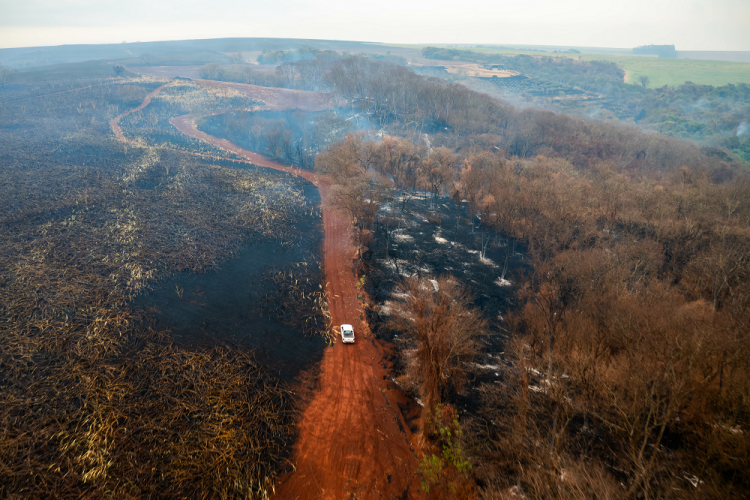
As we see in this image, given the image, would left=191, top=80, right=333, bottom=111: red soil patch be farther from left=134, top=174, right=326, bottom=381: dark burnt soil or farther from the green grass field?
the green grass field

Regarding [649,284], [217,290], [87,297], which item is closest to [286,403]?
[217,290]

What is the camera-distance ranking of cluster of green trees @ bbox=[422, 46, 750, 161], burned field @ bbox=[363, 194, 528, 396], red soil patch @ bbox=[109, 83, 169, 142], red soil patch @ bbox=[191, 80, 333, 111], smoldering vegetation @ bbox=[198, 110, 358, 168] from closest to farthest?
burned field @ bbox=[363, 194, 528, 396] < red soil patch @ bbox=[109, 83, 169, 142] < smoldering vegetation @ bbox=[198, 110, 358, 168] < cluster of green trees @ bbox=[422, 46, 750, 161] < red soil patch @ bbox=[191, 80, 333, 111]

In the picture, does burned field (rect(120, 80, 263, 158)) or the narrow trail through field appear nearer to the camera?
the narrow trail through field

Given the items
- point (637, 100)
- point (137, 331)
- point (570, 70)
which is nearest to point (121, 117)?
point (137, 331)

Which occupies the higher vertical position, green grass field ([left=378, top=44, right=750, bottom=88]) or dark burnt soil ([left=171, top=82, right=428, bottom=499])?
green grass field ([left=378, top=44, right=750, bottom=88])

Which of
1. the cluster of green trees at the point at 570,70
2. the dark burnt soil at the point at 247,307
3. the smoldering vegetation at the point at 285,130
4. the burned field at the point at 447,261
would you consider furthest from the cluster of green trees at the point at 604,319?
the cluster of green trees at the point at 570,70

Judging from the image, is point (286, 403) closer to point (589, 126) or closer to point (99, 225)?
point (99, 225)

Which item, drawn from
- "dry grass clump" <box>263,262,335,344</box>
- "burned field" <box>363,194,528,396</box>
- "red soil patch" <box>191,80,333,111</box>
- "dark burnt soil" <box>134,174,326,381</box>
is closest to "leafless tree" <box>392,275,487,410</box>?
"burned field" <box>363,194,528,396</box>
